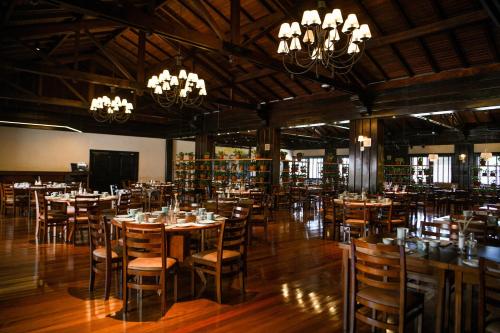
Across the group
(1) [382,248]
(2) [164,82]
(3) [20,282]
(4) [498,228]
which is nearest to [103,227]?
(3) [20,282]

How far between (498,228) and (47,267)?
6.01 meters

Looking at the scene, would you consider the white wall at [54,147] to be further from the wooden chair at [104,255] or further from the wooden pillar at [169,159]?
the wooden chair at [104,255]

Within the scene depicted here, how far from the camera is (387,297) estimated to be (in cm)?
269

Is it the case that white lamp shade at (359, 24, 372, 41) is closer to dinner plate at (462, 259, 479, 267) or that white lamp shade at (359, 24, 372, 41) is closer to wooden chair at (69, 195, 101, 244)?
dinner plate at (462, 259, 479, 267)

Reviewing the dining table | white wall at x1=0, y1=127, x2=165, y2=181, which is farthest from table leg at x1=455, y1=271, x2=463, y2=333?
white wall at x1=0, y1=127, x2=165, y2=181

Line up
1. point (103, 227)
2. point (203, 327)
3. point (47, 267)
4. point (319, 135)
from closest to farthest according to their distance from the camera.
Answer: point (203, 327)
point (103, 227)
point (47, 267)
point (319, 135)

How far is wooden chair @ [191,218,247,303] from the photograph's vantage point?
3.74m

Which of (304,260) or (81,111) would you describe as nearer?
(304,260)

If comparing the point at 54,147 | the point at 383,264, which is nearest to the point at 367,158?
the point at 383,264

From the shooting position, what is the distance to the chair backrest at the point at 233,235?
3760mm

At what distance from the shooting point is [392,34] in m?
7.62

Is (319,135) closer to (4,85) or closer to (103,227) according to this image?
(4,85)

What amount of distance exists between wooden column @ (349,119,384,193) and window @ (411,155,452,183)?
8.30 meters

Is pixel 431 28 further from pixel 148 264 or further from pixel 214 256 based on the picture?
pixel 148 264
